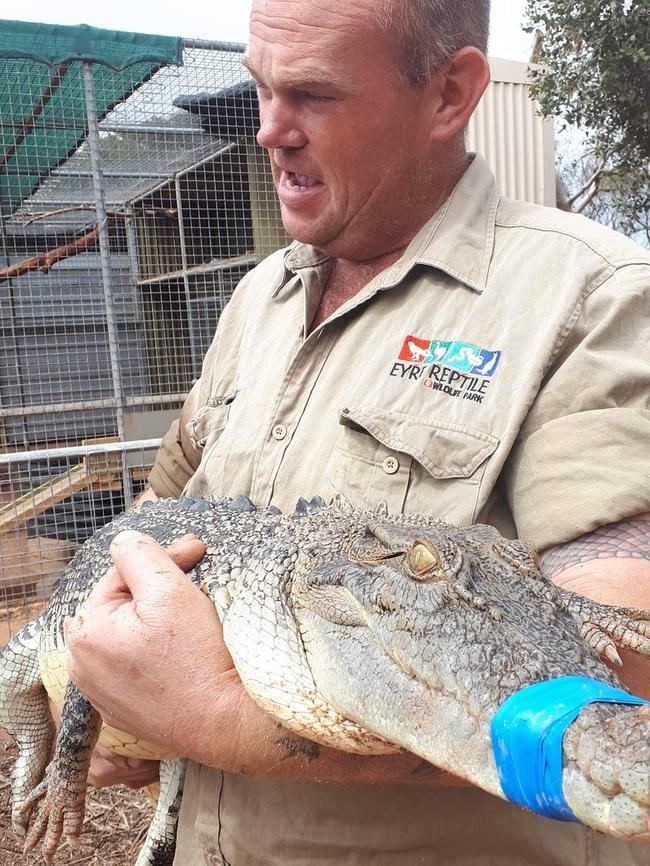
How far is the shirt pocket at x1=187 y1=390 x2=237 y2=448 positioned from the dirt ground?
7.89ft

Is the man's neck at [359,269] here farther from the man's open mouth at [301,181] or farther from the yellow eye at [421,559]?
the yellow eye at [421,559]

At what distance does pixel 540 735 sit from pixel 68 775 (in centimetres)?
148

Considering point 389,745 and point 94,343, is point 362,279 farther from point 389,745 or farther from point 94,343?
point 94,343

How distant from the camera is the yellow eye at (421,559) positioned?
1.12m

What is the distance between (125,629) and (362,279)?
1131 millimetres

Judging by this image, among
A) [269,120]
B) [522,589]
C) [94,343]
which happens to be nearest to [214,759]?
[522,589]

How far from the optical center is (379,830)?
155 centimetres

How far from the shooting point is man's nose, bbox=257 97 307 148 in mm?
1859

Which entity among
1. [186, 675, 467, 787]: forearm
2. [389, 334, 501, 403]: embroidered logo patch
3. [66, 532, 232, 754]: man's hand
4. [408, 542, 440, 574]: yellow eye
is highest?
[389, 334, 501, 403]: embroidered logo patch

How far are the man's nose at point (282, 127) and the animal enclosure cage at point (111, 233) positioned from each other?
141 inches

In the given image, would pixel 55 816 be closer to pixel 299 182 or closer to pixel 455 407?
pixel 455 407

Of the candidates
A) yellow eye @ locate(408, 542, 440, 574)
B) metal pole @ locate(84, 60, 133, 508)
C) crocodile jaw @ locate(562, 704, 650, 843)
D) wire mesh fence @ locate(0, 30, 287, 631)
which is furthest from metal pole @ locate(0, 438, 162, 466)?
crocodile jaw @ locate(562, 704, 650, 843)

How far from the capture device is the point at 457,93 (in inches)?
74.5

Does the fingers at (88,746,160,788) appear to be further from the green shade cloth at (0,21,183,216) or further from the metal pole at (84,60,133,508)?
the green shade cloth at (0,21,183,216)
